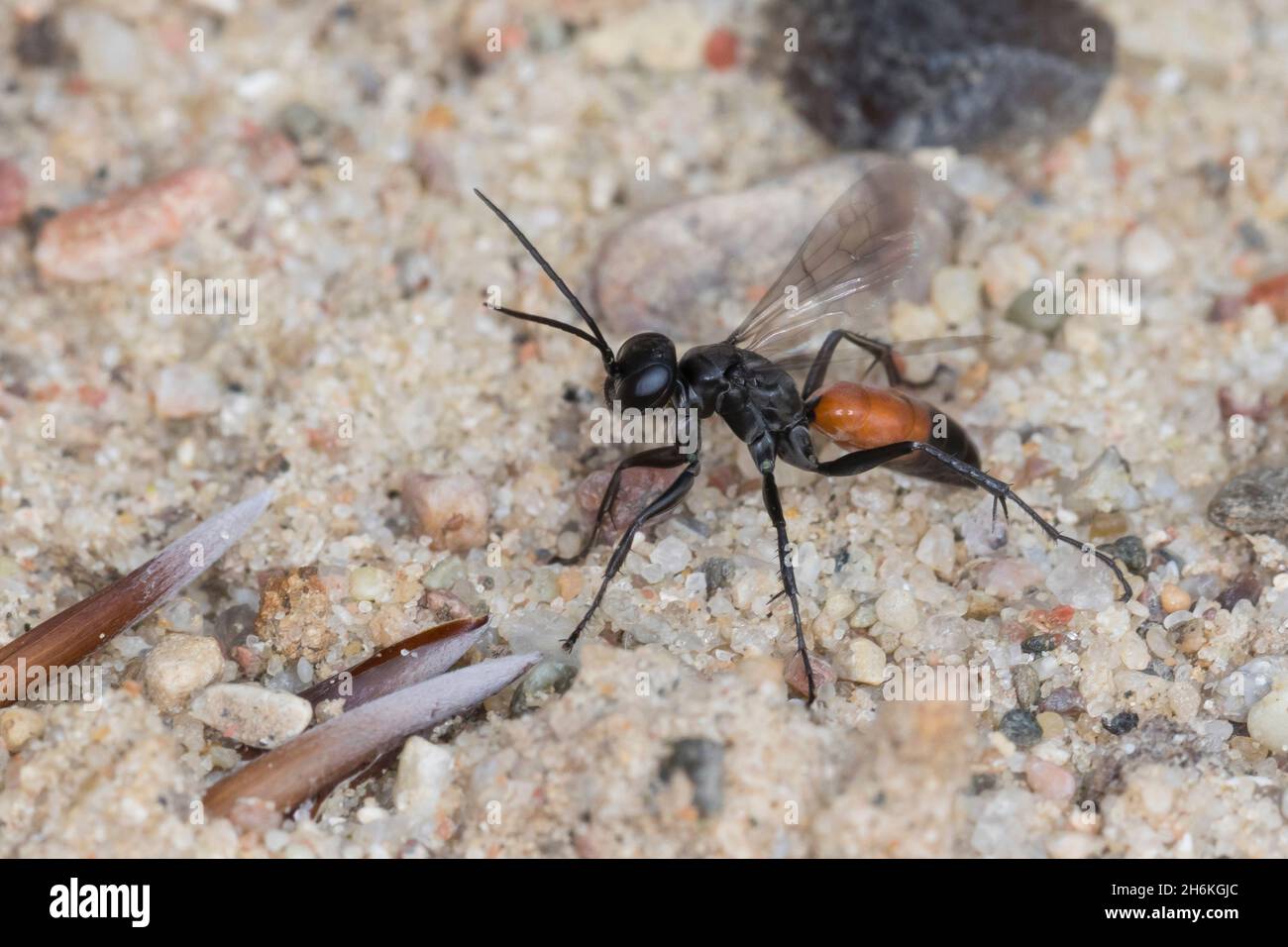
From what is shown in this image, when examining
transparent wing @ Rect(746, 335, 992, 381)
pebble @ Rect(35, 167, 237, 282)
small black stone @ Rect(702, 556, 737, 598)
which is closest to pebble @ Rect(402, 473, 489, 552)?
small black stone @ Rect(702, 556, 737, 598)

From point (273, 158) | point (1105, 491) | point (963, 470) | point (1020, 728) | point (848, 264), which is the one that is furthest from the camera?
point (273, 158)

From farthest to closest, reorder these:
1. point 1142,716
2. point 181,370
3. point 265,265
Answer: point 265,265 → point 181,370 → point 1142,716

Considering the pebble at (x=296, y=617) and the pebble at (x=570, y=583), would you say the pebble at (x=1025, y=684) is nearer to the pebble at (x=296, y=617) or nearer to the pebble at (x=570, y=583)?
the pebble at (x=570, y=583)

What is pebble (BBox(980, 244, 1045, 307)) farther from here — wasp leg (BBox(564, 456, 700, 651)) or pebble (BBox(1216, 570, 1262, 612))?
wasp leg (BBox(564, 456, 700, 651))

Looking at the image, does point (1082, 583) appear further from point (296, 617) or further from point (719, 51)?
point (719, 51)

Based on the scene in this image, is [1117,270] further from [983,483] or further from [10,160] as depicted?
[10,160]

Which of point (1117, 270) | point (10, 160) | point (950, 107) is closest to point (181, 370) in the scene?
point (10, 160)

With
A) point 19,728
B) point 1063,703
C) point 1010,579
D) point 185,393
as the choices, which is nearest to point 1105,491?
point 1010,579

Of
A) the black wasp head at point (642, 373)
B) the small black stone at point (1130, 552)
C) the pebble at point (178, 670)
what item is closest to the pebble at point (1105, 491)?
the small black stone at point (1130, 552)
